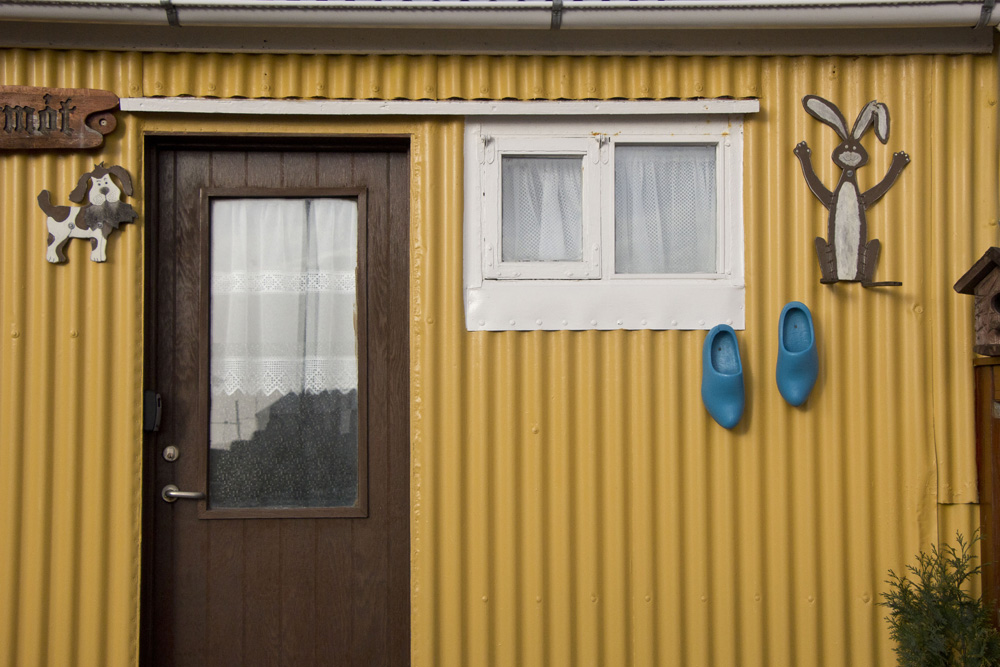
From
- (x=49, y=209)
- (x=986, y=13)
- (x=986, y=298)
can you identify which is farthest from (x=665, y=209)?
(x=49, y=209)

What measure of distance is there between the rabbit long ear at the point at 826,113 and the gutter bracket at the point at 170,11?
274cm

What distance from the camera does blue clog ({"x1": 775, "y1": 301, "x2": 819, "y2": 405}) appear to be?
3.27 meters

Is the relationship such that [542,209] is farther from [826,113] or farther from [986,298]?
[986,298]

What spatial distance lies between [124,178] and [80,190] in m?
0.19

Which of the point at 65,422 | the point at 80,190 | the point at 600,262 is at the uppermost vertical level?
the point at 80,190

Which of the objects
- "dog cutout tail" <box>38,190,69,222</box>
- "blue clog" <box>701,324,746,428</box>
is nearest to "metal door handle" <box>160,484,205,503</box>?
"dog cutout tail" <box>38,190,69,222</box>

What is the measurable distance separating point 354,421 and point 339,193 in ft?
3.41

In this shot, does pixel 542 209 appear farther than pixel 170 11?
Yes

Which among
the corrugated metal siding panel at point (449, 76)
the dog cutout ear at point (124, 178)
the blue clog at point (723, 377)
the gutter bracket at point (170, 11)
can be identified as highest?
the gutter bracket at point (170, 11)

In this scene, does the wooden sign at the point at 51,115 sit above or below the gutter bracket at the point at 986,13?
below

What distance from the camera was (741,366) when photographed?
333 centimetres

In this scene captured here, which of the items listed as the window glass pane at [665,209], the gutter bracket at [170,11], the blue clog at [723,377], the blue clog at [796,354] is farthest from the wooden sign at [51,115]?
the blue clog at [796,354]

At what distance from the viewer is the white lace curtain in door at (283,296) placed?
3.47 meters

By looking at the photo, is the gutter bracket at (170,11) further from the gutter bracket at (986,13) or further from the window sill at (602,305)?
the gutter bracket at (986,13)
